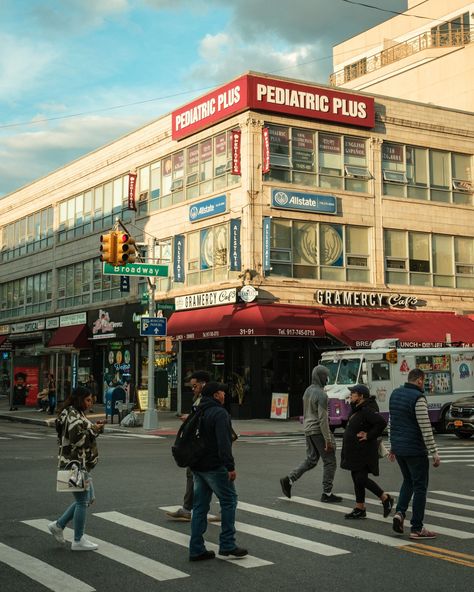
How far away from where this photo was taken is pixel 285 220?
32.1 metres

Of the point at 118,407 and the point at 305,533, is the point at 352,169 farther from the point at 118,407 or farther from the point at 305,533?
the point at 305,533

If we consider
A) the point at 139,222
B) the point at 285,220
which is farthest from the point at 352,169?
the point at 139,222

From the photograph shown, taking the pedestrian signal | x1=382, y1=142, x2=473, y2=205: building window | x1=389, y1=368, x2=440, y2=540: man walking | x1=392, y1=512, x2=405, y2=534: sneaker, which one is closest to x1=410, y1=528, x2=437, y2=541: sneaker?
x1=389, y1=368, x2=440, y2=540: man walking

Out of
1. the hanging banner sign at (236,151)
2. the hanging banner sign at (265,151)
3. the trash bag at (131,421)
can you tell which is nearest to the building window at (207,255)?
the hanging banner sign at (236,151)

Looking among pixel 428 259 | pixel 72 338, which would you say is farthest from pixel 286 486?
pixel 72 338

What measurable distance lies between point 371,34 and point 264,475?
4473cm

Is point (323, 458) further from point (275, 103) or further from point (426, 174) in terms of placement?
point (426, 174)

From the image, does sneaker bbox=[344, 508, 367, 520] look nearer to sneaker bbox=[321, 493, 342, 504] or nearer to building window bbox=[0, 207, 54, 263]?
sneaker bbox=[321, 493, 342, 504]

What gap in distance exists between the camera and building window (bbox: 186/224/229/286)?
32.5m

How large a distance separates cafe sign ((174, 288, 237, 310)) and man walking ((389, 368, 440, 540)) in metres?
22.0

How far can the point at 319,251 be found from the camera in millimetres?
32875

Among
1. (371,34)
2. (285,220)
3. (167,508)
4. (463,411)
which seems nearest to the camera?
(167,508)

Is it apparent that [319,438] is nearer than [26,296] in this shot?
Yes

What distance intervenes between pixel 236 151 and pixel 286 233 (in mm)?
3899
